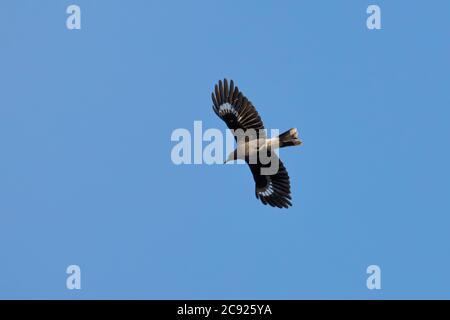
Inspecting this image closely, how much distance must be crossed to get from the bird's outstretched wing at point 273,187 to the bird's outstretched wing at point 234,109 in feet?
3.35

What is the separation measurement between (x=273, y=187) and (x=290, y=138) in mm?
1621

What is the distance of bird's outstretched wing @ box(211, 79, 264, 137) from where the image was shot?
1628 cm

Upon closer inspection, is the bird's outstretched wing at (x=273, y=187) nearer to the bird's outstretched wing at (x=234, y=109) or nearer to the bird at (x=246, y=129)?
the bird at (x=246, y=129)

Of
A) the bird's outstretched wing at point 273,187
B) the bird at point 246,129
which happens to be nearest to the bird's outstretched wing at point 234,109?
the bird at point 246,129

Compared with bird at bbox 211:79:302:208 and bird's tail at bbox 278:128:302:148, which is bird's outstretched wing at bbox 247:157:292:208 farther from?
bird's tail at bbox 278:128:302:148

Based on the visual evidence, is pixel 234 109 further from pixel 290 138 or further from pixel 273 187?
pixel 273 187

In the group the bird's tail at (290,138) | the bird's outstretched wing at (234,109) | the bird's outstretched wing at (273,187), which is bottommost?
the bird's outstretched wing at (273,187)

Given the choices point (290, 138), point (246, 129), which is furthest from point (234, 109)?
point (290, 138)

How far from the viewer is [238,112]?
16359 millimetres

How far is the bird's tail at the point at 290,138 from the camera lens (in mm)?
15906
